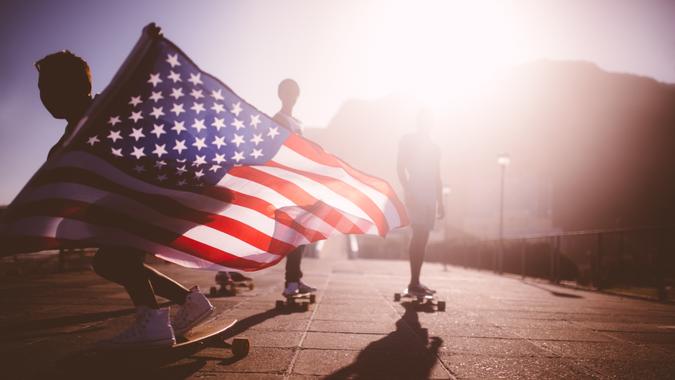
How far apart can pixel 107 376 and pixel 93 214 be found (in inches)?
32.3

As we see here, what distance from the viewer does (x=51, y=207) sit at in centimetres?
226

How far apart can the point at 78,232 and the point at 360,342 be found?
1.77m

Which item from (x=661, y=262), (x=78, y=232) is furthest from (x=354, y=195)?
(x=661, y=262)

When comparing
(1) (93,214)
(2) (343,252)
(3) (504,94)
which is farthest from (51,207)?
(3) (504,94)

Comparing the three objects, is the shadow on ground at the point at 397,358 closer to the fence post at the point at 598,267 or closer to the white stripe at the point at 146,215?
the white stripe at the point at 146,215

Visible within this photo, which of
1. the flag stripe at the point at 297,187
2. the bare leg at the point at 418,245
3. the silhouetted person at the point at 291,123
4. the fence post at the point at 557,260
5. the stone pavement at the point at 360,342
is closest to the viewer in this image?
the stone pavement at the point at 360,342

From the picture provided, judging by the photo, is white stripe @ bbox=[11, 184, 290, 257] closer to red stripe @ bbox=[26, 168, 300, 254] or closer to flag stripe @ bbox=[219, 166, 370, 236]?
red stripe @ bbox=[26, 168, 300, 254]

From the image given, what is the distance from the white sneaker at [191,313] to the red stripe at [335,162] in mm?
1201

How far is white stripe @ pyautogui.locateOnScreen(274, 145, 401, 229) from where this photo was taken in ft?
10.6

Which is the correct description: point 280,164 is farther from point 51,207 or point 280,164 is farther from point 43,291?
point 43,291

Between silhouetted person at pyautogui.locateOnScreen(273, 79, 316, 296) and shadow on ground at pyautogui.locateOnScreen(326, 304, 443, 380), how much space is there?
1.61 meters

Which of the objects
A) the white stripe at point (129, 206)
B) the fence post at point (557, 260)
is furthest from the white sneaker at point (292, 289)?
the fence post at point (557, 260)

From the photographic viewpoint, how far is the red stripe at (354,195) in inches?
134

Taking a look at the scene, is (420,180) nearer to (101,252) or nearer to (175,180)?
(175,180)
